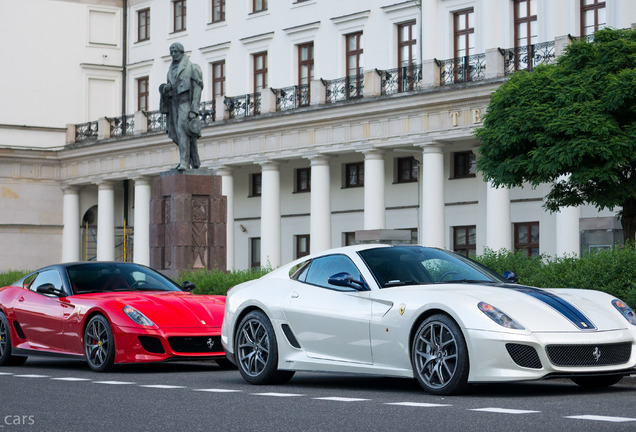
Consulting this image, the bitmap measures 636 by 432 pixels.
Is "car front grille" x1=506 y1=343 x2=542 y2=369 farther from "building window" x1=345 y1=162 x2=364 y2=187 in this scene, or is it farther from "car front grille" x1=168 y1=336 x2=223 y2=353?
"building window" x1=345 y1=162 x2=364 y2=187

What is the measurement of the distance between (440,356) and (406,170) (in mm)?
40620

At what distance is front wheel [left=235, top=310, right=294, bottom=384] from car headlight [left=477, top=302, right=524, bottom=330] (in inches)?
103

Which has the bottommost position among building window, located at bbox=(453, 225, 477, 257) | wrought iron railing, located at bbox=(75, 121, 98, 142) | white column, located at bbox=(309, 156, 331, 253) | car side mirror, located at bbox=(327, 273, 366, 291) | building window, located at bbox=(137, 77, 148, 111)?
car side mirror, located at bbox=(327, 273, 366, 291)

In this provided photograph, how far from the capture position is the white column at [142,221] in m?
58.8

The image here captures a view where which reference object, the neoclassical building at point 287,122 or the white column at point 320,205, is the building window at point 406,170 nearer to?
the neoclassical building at point 287,122

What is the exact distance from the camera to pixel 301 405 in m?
10.6

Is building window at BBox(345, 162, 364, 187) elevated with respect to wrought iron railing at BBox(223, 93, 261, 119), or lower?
lower

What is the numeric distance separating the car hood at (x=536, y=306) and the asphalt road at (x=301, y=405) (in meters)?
0.59

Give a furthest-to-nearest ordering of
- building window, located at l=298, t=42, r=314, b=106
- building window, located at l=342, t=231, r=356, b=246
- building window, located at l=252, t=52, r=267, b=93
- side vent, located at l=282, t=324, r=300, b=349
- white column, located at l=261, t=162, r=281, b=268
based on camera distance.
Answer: building window, located at l=252, t=52, r=267, b=93, building window, located at l=342, t=231, r=356, b=246, building window, located at l=298, t=42, r=314, b=106, white column, located at l=261, t=162, r=281, b=268, side vent, located at l=282, t=324, r=300, b=349

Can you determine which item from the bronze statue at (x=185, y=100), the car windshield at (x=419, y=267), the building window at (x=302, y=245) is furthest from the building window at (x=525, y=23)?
the car windshield at (x=419, y=267)

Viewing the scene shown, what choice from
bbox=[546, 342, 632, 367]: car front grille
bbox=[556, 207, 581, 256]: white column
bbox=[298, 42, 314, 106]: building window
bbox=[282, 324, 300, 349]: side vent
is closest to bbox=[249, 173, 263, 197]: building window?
bbox=[298, 42, 314, 106]: building window

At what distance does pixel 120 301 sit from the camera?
15.5m

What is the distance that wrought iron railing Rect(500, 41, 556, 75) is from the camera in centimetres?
4150

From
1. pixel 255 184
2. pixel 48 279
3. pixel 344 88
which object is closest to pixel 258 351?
pixel 48 279
